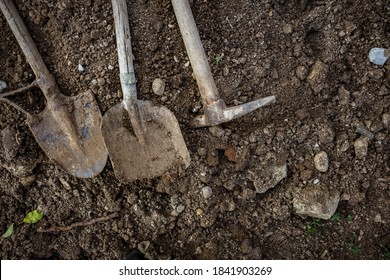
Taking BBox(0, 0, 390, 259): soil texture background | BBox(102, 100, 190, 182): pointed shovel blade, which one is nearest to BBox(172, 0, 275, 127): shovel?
BBox(0, 0, 390, 259): soil texture background

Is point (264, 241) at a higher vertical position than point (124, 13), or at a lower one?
lower

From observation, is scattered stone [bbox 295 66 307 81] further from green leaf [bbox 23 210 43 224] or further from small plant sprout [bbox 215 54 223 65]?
green leaf [bbox 23 210 43 224]

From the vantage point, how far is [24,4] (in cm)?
205

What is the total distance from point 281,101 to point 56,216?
142 cm

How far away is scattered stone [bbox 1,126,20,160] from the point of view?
6.75 feet

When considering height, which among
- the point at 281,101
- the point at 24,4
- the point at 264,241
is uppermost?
the point at 24,4

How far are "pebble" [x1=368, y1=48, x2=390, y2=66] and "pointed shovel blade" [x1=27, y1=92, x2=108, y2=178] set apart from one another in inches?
60.3

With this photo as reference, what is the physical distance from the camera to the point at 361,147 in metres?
2.03

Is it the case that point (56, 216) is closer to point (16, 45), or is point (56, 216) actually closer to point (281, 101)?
point (16, 45)

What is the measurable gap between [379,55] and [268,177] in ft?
2.96

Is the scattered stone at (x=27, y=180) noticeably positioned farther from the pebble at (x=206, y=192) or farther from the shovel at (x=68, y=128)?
the pebble at (x=206, y=192)

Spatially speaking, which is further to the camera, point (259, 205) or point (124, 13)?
point (259, 205)

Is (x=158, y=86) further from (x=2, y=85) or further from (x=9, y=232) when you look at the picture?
(x=9, y=232)

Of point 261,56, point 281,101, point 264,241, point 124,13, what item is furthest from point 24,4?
point 264,241
